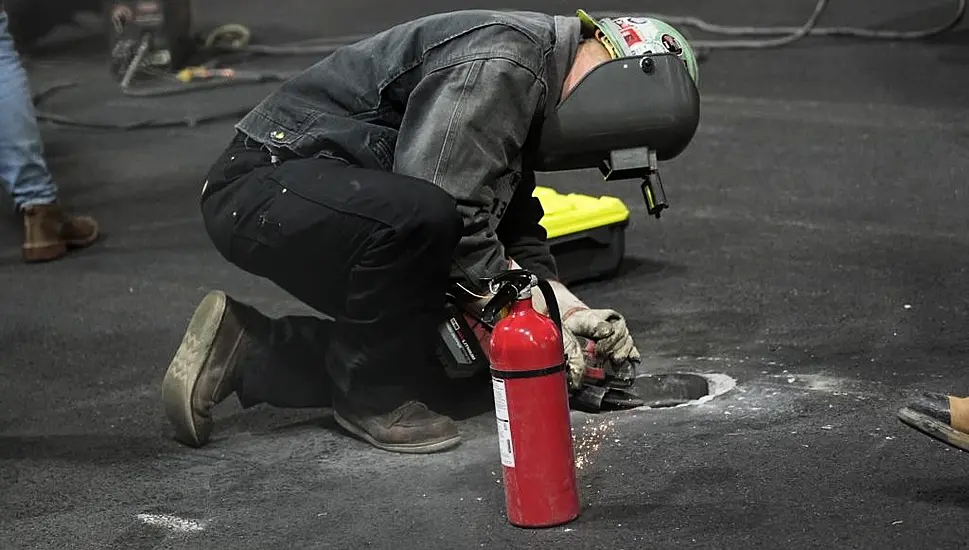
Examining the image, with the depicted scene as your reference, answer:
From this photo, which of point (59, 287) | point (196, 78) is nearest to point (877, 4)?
point (196, 78)

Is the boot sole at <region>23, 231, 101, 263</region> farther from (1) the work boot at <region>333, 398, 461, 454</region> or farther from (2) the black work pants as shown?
(1) the work boot at <region>333, 398, 461, 454</region>

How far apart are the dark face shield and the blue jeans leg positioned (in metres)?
2.89

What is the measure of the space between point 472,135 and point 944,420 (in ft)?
4.01

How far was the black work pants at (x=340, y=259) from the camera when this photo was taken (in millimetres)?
3223

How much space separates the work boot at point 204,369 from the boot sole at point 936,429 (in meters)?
1.73

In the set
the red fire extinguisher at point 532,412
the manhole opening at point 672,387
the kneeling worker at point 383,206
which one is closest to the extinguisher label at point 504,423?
the red fire extinguisher at point 532,412

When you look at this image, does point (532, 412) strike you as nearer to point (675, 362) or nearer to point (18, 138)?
point (675, 362)

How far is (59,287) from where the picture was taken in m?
5.28

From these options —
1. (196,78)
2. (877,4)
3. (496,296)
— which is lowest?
(196,78)

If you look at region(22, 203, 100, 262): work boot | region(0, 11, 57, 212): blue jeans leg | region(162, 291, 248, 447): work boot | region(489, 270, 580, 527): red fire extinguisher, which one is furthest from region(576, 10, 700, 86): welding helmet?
region(22, 203, 100, 262): work boot

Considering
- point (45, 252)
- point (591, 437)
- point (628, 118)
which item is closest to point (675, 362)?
point (591, 437)

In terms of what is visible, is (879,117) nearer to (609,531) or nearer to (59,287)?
(59,287)

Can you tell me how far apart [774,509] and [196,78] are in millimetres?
6852

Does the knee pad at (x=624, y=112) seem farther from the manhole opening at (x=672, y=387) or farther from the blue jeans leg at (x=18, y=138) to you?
the blue jeans leg at (x=18, y=138)
